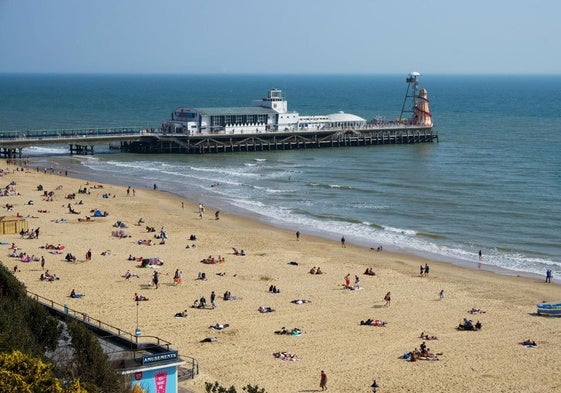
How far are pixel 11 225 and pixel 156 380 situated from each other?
2695 cm

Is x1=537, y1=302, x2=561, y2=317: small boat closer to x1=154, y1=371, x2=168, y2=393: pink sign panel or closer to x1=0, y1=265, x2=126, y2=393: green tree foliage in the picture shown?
x1=154, y1=371, x2=168, y2=393: pink sign panel

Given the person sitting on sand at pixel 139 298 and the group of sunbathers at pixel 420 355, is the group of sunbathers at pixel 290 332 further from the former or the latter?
the person sitting on sand at pixel 139 298

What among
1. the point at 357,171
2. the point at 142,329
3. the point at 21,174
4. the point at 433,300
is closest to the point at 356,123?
the point at 357,171

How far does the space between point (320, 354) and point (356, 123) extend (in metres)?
69.0

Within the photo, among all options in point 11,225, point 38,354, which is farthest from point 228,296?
point 11,225

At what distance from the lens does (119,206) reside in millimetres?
55281

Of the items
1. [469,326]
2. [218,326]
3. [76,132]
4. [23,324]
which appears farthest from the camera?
[76,132]

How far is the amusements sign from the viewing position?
2027 cm

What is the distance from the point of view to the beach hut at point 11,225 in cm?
4503

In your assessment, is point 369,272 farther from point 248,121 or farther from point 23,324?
point 248,121

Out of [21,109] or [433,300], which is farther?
[21,109]

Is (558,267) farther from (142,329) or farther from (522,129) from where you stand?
(522,129)

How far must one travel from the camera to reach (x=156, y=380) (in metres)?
20.6

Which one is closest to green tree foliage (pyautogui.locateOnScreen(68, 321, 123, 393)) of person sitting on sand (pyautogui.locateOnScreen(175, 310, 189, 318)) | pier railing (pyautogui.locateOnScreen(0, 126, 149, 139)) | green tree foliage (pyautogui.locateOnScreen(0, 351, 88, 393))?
green tree foliage (pyautogui.locateOnScreen(0, 351, 88, 393))
